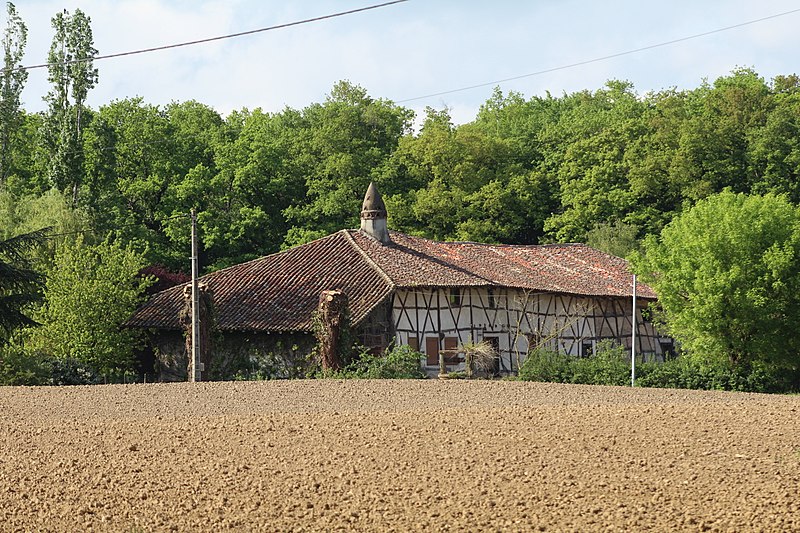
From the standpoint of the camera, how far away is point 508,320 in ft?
129

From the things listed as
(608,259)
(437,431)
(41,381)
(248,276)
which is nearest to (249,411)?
(437,431)

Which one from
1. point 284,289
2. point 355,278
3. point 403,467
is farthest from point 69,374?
point 403,467

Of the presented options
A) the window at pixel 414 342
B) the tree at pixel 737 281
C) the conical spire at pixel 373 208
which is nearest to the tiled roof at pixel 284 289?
the conical spire at pixel 373 208

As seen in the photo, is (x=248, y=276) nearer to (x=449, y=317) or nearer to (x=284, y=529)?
(x=449, y=317)

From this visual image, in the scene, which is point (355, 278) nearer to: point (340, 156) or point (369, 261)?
point (369, 261)

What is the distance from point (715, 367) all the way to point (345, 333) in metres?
10.2

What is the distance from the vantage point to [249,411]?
2061 centimetres

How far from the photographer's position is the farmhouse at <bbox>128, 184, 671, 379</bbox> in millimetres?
36656

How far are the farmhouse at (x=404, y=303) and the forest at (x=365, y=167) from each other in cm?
981

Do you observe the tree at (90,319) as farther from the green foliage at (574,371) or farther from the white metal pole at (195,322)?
the green foliage at (574,371)

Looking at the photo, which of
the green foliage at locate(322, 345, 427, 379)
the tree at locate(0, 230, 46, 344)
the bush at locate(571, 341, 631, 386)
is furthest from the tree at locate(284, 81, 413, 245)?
the bush at locate(571, 341, 631, 386)

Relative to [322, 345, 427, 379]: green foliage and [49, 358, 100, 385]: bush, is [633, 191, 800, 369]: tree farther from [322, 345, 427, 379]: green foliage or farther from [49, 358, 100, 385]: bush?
[49, 358, 100, 385]: bush

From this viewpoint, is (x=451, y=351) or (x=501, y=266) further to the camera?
(x=501, y=266)

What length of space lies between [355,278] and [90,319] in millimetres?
8735
